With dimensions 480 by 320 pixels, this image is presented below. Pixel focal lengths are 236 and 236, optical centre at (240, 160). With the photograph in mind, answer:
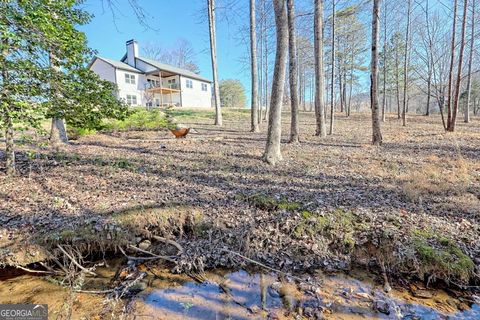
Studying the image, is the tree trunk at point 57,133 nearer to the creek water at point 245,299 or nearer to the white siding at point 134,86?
the creek water at point 245,299

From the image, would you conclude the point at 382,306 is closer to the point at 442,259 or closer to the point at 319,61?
the point at 442,259

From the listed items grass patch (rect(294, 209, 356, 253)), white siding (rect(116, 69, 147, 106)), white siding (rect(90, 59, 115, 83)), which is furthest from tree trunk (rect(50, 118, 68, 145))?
white siding (rect(90, 59, 115, 83))

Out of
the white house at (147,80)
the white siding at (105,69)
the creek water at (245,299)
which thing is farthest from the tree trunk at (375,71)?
the white siding at (105,69)

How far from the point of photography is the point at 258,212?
402 centimetres

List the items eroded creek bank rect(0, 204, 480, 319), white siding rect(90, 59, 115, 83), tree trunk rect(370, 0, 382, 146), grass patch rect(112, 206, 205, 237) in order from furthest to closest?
white siding rect(90, 59, 115, 83), tree trunk rect(370, 0, 382, 146), grass patch rect(112, 206, 205, 237), eroded creek bank rect(0, 204, 480, 319)

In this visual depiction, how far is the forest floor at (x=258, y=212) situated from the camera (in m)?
3.25

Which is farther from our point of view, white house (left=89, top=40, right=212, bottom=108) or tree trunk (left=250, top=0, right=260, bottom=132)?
white house (left=89, top=40, right=212, bottom=108)

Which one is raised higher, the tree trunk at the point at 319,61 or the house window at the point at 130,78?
the house window at the point at 130,78

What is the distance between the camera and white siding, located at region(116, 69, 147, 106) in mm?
23203

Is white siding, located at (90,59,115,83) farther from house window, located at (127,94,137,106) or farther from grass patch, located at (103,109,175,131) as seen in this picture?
grass patch, located at (103,109,175,131)

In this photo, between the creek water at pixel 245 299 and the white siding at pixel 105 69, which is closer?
the creek water at pixel 245 299

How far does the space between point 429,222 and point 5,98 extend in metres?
6.35

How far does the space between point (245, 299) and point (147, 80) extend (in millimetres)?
27735

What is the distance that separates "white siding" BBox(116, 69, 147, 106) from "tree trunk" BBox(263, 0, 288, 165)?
21.6 metres
